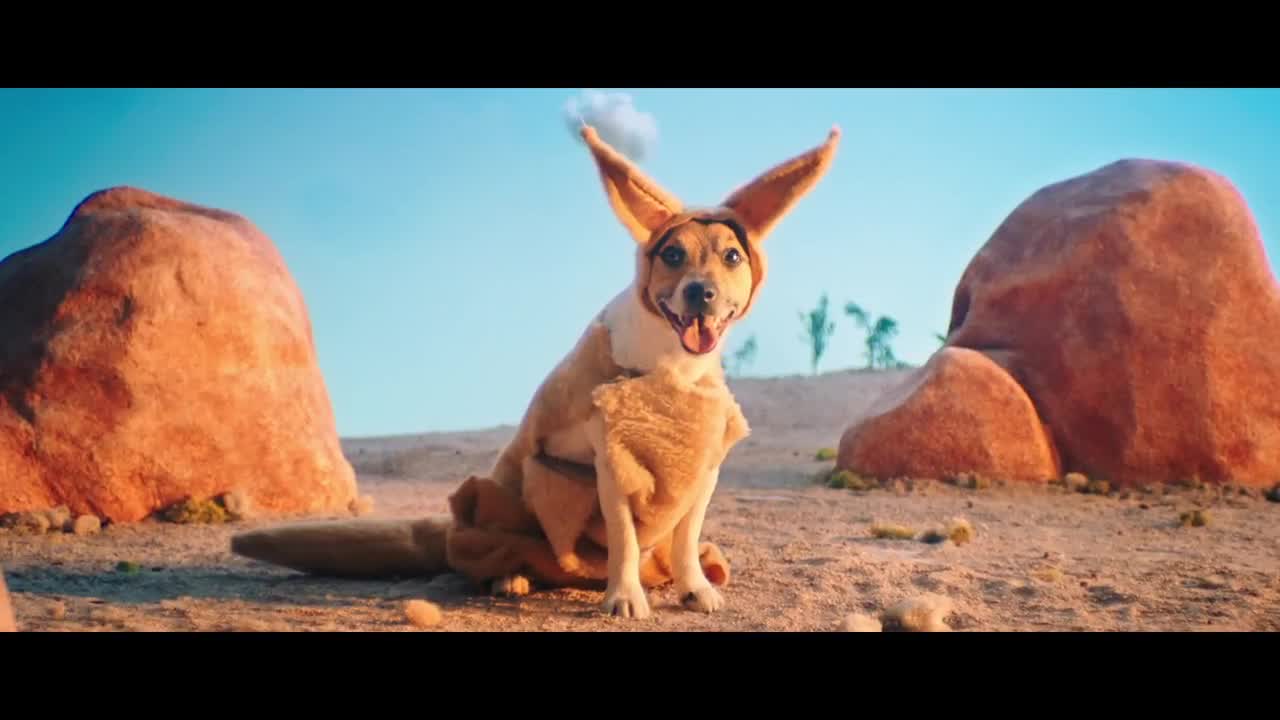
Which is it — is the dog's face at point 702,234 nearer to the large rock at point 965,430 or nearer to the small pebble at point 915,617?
the small pebble at point 915,617

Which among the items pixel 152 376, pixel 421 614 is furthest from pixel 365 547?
pixel 152 376

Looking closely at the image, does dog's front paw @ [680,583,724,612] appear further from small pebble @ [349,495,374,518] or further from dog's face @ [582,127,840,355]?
small pebble @ [349,495,374,518]

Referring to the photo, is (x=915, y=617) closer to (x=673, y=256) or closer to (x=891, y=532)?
(x=673, y=256)

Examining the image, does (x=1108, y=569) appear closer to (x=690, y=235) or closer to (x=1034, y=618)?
→ (x=1034, y=618)

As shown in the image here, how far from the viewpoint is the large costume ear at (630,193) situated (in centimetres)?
406

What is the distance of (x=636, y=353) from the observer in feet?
13.6

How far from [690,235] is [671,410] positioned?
→ 74cm

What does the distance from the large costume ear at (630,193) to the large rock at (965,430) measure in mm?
6040

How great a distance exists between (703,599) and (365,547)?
70.5 inches

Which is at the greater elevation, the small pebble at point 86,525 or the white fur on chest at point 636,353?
the white fur on chest at point 636,353

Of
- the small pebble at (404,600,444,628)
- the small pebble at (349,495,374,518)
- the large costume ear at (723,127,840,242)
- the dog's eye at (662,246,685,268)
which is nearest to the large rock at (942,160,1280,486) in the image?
the small pebble at (349,495,374,518)

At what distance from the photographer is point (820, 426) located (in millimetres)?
19422

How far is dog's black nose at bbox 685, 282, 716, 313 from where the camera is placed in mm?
3838

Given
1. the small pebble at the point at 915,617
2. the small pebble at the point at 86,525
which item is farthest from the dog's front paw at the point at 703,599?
the small pebble at the point at 86,525
